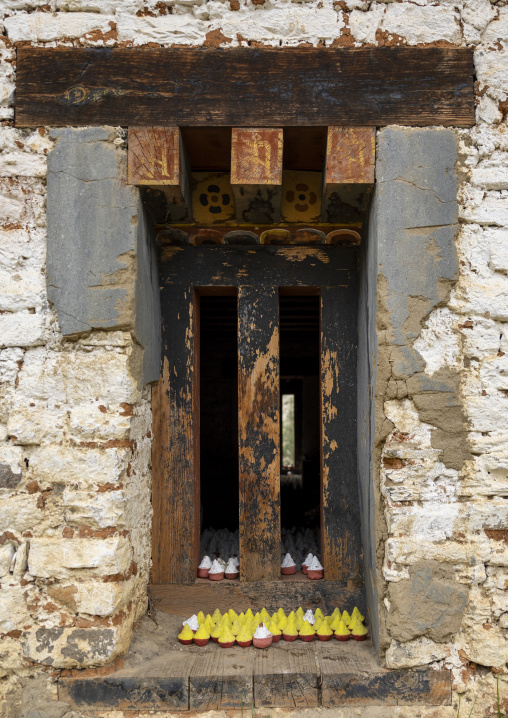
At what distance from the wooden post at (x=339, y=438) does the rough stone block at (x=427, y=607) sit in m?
0.52

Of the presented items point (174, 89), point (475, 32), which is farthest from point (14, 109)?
point (475, 32)

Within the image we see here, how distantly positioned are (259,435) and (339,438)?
0.44 m

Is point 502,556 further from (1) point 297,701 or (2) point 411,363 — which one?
(1) point 297,701

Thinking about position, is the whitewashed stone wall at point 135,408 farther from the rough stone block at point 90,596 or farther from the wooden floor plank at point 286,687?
the wooden floor plank at point 286,687

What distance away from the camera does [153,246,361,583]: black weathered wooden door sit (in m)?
2.76

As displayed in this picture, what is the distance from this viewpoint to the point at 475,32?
2.35 metres

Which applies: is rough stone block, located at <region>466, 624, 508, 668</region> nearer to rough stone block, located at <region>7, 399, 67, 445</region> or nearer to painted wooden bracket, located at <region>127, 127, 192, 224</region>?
rough stone block, located at <region>7, 399, 67, 445</region>

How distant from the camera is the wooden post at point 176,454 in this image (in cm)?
275

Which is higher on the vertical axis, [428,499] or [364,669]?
[428,499]

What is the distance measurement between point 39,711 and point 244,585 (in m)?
1.05

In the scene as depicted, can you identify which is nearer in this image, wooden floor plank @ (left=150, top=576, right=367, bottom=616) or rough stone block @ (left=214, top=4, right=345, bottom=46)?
rough stone block @ (left=214, top=4, right=345, bottom=46)

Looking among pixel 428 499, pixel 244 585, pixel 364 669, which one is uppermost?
pixel 428 499

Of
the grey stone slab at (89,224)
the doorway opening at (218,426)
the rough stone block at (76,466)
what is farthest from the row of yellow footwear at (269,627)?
the doorway opening at (218,426)

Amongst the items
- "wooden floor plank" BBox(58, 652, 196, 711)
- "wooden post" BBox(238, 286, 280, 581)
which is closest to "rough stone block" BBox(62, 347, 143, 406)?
"wooden post" BBox(238, 286, 280, 581)
